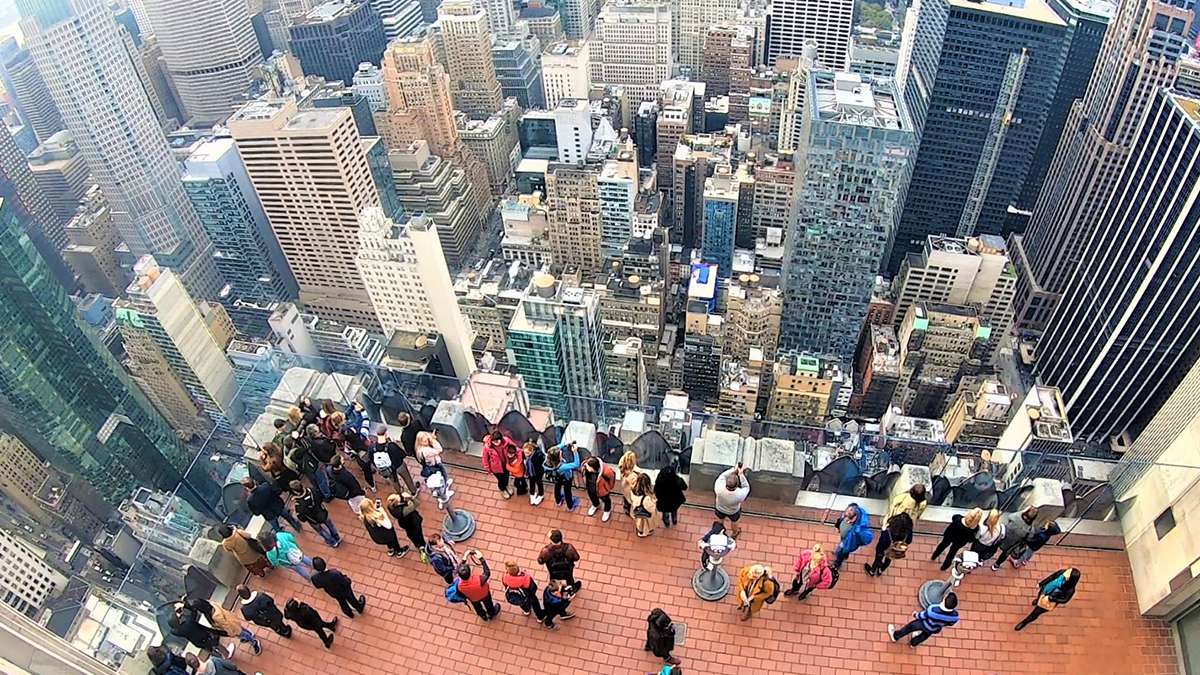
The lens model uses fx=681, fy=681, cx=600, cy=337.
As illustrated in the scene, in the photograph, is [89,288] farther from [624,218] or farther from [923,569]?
[923,569]

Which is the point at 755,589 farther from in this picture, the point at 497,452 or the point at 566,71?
the point at 566,71

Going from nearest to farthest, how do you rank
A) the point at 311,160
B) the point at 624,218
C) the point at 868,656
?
1. the point at 868,656
2. the point at 311,160
3. the point at 624,218

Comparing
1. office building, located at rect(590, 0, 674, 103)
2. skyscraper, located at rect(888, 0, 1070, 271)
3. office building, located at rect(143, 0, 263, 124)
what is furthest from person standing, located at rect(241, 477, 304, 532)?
office building, located at rect(143, 0, 263, 124)

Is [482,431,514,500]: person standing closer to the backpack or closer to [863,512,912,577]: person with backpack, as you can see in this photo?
the backpack

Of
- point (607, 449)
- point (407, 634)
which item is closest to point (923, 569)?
point (607, 449)

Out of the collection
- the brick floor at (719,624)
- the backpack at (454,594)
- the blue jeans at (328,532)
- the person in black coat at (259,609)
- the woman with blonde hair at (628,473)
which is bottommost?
the brick floor at (719,624)

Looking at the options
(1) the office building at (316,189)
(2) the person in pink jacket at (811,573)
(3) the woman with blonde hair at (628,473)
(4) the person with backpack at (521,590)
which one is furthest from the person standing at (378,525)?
(1) the office building at (316,189)

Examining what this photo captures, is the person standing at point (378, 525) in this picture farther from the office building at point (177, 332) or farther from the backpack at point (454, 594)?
the office building at point (177, 332)
